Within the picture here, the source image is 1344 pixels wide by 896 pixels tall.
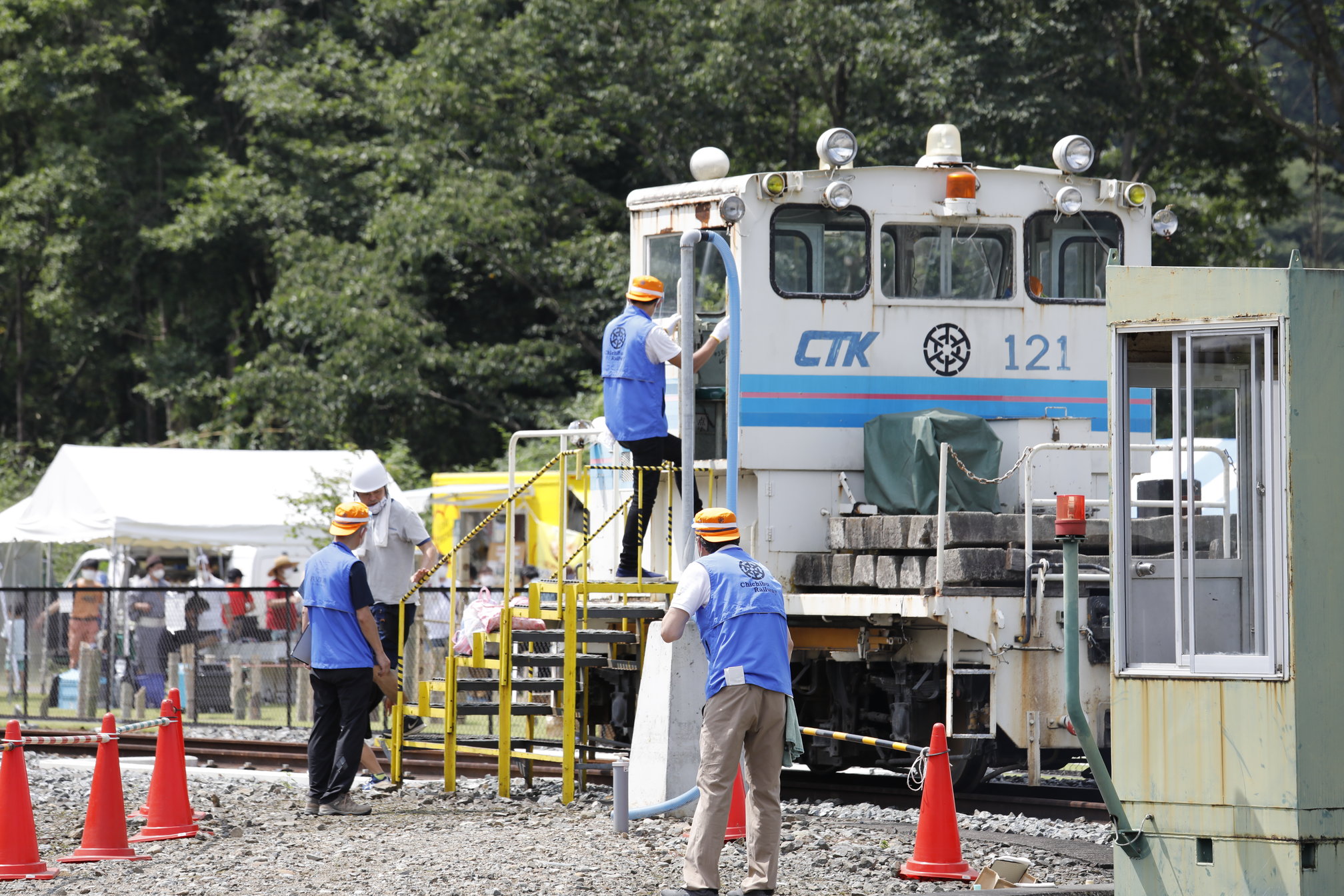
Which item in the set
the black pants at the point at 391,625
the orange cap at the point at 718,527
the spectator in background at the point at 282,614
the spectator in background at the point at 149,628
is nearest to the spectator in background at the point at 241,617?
the spectator in background at the point at 282,614

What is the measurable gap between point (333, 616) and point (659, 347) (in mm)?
2504

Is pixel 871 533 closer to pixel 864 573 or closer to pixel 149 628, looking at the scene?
pixel 864 573

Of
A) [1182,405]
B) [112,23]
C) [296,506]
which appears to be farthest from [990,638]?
[112,23]

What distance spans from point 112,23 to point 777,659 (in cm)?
3326

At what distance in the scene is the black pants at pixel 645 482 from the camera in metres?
10.4

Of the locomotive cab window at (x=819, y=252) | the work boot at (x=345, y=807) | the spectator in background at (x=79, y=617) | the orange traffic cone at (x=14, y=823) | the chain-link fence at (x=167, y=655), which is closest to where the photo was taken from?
the orange traffic cone at (x=14, y=823)

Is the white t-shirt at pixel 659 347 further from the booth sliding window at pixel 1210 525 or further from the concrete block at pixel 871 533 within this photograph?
the booth sliding window at pixel 1210 525

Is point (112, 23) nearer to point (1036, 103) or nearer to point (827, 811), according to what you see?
point (1036, 103)

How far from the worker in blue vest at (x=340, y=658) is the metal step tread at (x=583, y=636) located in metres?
0.94

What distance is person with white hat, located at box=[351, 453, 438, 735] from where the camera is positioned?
10586mm

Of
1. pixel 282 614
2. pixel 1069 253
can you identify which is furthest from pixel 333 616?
pixel 282 614

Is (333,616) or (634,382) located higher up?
(634,382)

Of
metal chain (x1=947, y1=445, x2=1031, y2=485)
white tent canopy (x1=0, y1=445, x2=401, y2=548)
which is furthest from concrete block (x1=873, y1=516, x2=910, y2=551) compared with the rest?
white tent canopy (x1=0, y1=445, x2=401, y2=548)

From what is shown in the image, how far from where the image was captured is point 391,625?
425 inches
